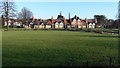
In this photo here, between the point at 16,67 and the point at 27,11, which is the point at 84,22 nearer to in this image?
the point at 27,11

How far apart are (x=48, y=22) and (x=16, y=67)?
13971 cm

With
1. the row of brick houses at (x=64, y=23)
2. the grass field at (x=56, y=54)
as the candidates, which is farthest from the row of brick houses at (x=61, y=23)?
the grass field at (x=56, y=54)

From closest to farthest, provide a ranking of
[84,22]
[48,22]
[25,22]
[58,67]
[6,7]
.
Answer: [58,67] < [6,7] < [25,22] < [48,22] < [84,22]

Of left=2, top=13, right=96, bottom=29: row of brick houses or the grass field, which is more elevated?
left=2, top=13, right=96, bottom=29: row of brick houses

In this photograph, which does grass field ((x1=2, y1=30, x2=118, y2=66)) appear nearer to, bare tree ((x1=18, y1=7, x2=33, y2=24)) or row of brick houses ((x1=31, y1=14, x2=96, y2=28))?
bare tree ((x1=18, y1=7, x2=33, y2=24))

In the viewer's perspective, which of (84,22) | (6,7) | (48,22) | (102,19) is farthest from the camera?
(102,19)

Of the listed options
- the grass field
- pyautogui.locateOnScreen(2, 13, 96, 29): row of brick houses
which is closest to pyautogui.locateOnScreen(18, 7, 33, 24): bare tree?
pyautogui.locateOnScreen(2, 13, 96, 29): row of brick houses

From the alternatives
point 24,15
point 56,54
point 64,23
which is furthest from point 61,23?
point 56,54

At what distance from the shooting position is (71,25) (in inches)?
6216

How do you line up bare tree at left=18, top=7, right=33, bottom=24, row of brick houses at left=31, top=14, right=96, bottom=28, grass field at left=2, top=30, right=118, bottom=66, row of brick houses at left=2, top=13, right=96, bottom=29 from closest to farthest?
grass field at left=2, top=30, right=118, bottom=66
bare tree at left=18, top=7, right=33, bottom=24
row of brick houses at left=2, top=13, right=96, bottom=29
row of brick houses at left=31, top=14, right=96, bottom=28

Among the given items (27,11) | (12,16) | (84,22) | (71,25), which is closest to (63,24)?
(71,25)

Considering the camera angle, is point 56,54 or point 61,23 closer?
point 56,54

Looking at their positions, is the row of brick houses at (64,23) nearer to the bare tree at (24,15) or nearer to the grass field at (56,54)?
the bare tree at (24,15)

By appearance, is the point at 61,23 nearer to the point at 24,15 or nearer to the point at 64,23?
the point at 64,23
